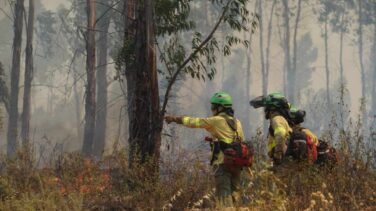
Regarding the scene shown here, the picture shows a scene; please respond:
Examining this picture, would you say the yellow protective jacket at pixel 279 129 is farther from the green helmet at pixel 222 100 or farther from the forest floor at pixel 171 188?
the green helmet at pixel 222 100

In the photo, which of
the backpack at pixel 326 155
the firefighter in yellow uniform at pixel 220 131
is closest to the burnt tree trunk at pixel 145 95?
the firefighter in yellow uniform at pixel 220 131

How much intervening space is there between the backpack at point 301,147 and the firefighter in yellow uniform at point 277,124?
7 centimetres

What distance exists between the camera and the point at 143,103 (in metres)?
7.61

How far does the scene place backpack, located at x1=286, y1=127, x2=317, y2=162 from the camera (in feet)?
19.9

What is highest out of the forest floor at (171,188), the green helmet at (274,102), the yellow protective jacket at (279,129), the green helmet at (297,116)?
the green helmet at (274,102)

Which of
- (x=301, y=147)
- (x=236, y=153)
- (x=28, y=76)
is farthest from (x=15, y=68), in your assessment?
(x=301, y=147)

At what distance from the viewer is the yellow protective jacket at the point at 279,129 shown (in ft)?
19.8

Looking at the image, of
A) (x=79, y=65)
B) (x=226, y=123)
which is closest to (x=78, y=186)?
(x=226, y=123)

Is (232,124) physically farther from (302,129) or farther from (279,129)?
(302,129)

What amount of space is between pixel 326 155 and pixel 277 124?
0.76 m

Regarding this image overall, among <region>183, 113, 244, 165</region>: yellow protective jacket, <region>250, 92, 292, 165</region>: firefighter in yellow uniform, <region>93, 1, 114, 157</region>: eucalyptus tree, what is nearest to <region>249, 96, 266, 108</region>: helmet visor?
<region>250, 92, 292, 165</region>: firefighter in yellow uniform

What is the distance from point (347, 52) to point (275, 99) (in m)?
106

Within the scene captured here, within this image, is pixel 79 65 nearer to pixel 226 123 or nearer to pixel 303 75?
pixel 303 75

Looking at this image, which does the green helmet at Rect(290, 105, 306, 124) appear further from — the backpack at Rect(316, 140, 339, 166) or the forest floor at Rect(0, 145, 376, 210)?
the forest floor at Rect(0, 145, 376, 210)
